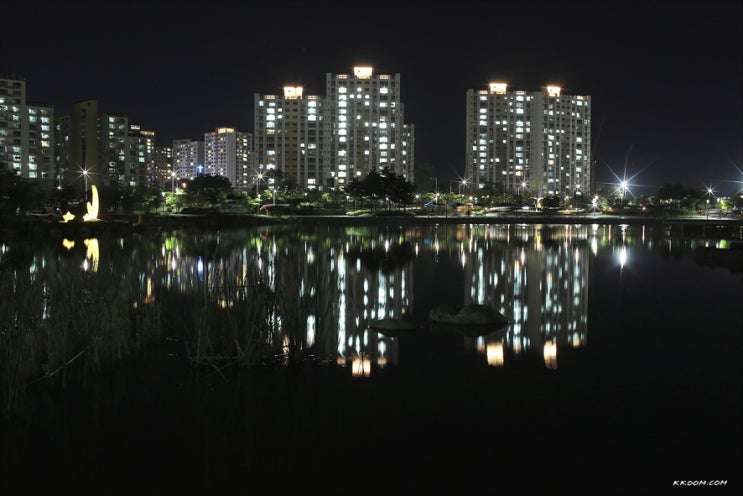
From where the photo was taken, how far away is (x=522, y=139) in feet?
593

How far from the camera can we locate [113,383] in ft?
31.2

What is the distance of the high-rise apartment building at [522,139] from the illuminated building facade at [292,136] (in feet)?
131

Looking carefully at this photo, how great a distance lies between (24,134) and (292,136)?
62.0m

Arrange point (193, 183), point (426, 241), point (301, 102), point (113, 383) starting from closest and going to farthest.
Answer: point (113, 383)
point (426, 241)
point (193, 183)
point (301, 102)

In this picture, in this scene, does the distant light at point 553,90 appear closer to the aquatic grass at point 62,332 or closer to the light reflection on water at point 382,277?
the light reflection on water at point 382,277

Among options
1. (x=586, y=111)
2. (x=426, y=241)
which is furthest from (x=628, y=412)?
(x=586, y=111)

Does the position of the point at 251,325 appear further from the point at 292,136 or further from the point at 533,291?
the point at 292,136

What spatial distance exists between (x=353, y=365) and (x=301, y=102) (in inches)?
6519

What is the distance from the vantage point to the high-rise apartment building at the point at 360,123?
16700cm

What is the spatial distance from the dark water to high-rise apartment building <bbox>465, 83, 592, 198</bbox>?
16933 centimetres

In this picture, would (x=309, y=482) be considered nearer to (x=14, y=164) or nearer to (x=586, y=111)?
(x=14, y=164)

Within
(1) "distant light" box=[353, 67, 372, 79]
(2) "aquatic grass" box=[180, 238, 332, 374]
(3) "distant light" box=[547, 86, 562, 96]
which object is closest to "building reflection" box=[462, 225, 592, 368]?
(2) "aquatic grass" box=[180, 238, 332, 374]

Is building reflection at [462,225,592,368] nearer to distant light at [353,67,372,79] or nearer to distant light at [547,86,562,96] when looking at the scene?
distant light at [353,67,372,79]

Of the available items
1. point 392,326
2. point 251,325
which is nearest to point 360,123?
point 392,326
